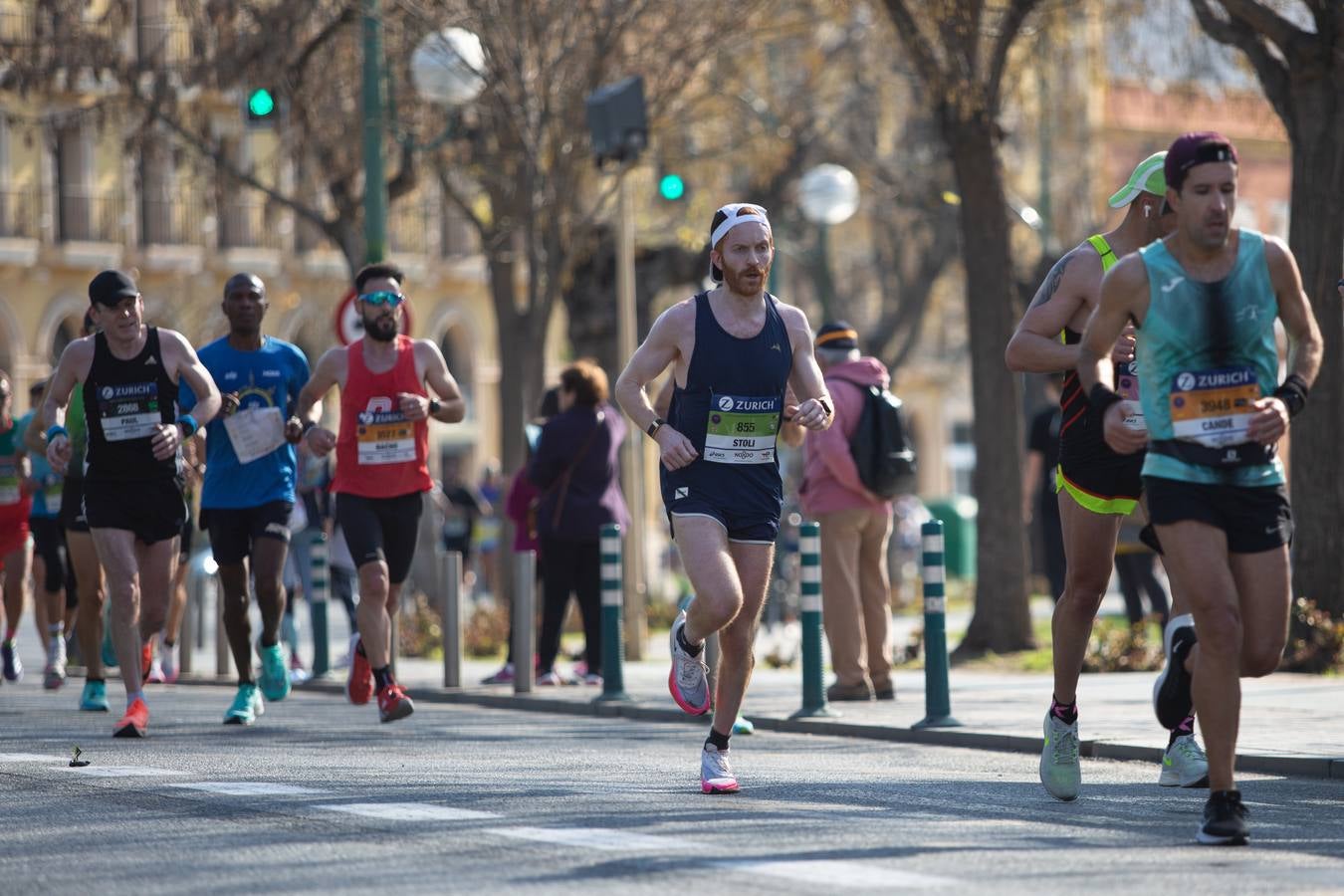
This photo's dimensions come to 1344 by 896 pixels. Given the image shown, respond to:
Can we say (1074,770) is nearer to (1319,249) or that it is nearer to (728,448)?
(728,448)

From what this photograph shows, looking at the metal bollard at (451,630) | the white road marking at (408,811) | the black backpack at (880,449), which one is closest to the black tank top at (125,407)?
the white road marking at (408,811)

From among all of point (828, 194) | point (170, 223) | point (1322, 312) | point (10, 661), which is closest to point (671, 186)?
point (1322, 312)

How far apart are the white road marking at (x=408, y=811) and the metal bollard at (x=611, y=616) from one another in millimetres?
5976

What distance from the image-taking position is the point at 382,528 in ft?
41.5

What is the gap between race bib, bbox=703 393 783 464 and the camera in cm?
930

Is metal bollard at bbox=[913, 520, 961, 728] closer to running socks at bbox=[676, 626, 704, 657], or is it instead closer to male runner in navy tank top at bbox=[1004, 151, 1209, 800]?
running socks at bbox=[676, 626, 704, 657]

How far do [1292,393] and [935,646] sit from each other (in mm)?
5045

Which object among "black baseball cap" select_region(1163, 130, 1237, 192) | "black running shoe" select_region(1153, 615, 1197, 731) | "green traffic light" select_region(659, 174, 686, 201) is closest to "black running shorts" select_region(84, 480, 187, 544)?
"black running shoe" select_region(1153, 615, 1197, 731)

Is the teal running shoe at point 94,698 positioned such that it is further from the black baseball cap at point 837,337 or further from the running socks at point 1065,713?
the running socks at point 1065,713

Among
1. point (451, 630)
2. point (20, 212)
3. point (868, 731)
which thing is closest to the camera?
point (868, 731)

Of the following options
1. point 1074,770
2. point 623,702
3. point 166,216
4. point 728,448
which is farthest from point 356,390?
point 166,216

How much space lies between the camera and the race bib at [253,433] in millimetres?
12766

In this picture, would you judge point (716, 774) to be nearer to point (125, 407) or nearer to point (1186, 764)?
point (1186, 764)

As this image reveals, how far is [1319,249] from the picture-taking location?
15.3 m
